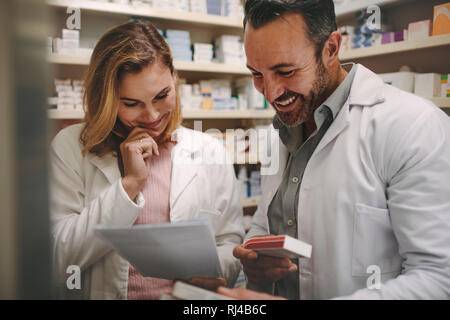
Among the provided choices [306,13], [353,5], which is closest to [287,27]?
[306,13]

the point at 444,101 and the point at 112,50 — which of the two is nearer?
the point at 112,50

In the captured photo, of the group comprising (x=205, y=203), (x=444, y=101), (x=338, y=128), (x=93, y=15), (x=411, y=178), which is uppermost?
(x=93, y=15)

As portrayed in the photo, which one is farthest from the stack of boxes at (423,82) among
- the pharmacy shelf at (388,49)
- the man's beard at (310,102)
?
the man's beard at (310,102)

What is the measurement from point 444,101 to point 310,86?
76 centimetres

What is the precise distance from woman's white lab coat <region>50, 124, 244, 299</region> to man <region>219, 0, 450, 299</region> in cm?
26

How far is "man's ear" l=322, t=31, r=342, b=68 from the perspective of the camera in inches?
47.0

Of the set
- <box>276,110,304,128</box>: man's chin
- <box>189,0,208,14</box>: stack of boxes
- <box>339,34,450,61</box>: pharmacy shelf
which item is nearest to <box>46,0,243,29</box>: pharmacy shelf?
<box>189,0,208,14</box>: stack of boxes

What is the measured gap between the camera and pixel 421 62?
1.62m

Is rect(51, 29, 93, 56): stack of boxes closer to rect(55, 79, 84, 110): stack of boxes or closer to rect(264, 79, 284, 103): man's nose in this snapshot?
rect(55, 79, 84, 110): stack of boxes

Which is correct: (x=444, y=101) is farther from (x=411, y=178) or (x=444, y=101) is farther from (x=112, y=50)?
(x=112, y=50)

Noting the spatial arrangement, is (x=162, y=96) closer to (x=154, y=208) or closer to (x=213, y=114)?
(x=154, y=208)

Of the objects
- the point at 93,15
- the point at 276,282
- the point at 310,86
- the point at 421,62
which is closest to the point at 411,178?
the point at 310,86

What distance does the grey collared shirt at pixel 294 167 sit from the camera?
124 centimetres
